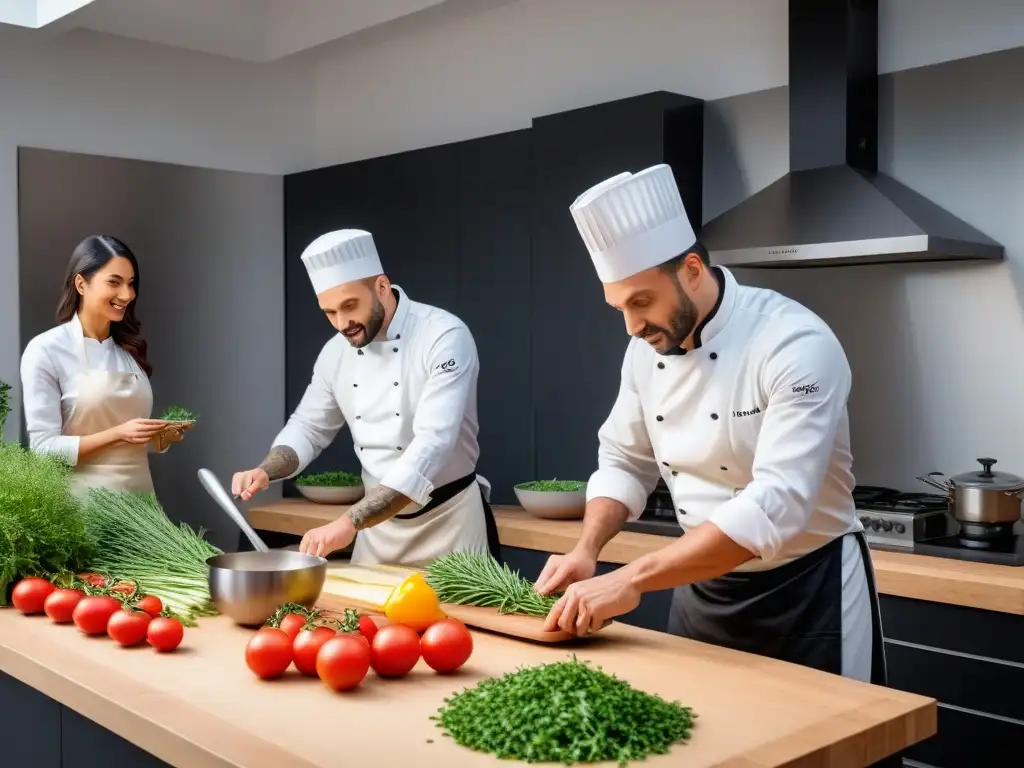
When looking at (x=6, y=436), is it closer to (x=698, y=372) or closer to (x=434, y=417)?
(x=434, y=417)

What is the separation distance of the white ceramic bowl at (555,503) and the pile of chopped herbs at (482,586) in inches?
65.4

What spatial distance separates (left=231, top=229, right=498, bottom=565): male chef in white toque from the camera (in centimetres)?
301

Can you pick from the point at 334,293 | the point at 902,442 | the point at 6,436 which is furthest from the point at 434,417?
the point at 6,436

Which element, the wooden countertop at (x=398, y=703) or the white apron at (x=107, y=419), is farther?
the white apron at (x=107, y=419)

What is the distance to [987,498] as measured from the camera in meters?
2.95

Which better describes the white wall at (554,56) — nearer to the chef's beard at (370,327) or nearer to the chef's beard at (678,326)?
the chef's beard at (370,327)

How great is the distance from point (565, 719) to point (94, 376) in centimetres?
242

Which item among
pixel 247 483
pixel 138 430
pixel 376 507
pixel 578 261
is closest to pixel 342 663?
pixel 376 507

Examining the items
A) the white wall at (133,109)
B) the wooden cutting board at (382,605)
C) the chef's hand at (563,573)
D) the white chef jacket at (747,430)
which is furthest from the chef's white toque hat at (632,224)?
the white wall at (133,109)

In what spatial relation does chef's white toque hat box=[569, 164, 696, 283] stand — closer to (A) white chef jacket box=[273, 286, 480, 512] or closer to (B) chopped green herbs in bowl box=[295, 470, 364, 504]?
(A) white chef jacket box=[273, 286, 480, 512]

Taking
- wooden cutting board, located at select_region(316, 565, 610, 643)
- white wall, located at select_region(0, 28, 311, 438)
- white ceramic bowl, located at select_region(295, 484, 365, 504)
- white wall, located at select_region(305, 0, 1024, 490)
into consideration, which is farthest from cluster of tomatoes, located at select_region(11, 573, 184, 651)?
white wall, located at select_region(0, 28, 311, 438)

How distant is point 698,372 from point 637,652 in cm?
58

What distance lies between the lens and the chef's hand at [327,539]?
2396mm

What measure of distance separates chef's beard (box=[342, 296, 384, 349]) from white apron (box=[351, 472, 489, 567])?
0.51m
